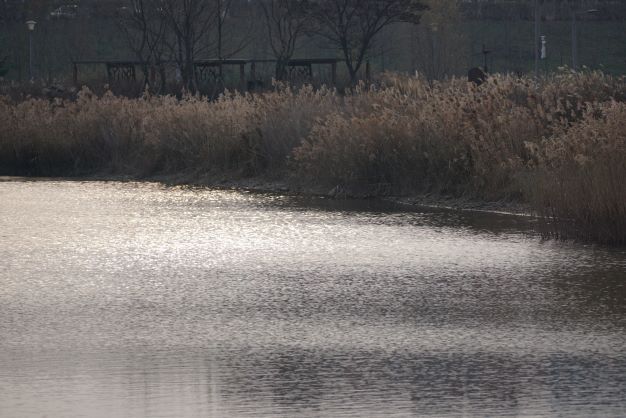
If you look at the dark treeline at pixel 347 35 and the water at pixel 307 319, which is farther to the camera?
the dark treeline at pixel 347 35

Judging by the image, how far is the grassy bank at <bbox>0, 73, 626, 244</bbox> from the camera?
13.5 meters

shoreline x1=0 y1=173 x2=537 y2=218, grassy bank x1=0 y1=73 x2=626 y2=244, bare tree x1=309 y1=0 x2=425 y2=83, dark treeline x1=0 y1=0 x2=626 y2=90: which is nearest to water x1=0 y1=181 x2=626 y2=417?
grassy bank x1=0 y1=73 x2=626 y2=244

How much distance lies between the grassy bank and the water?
89 cm

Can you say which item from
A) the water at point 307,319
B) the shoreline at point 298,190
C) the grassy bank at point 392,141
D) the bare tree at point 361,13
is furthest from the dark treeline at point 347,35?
the water at point 307,319

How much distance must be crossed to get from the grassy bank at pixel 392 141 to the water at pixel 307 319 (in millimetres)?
887

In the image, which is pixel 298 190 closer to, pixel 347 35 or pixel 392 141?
pixel 392 141

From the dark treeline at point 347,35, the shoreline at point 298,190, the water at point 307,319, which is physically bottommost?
the shoreline at point 298,190

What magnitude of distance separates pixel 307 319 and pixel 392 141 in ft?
32.6

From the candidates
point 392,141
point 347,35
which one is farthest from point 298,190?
point 347,35

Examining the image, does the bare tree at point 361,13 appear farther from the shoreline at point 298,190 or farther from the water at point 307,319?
the water at point 307,319

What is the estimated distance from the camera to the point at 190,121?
75.2 feet

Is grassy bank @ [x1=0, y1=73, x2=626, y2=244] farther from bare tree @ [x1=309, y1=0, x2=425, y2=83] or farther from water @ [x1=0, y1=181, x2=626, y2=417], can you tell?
bare tree @ [x1=309, y1=0, x2=425, y2=83]

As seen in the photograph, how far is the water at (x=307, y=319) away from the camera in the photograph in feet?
21.7

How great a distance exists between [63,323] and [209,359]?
5.43ft
